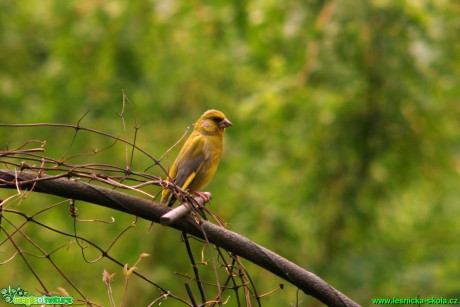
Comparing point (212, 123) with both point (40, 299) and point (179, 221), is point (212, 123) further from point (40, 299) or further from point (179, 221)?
point (40, 299)

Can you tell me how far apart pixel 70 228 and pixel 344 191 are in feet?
12.0

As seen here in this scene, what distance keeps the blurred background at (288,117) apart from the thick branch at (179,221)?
12.7ft

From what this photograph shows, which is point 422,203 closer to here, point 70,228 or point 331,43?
point 331,43

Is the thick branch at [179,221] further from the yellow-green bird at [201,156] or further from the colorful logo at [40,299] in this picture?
the yellow-green bird at [201,156]

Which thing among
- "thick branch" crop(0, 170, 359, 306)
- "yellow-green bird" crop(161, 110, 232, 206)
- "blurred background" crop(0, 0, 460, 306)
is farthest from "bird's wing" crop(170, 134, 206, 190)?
"blurred background" crop(0, 0, 460, 306)

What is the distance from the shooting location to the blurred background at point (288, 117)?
8.45 m

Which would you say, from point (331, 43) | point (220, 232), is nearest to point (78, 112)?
point (331, 43)

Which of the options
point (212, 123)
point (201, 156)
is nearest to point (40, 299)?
point (201, 156)

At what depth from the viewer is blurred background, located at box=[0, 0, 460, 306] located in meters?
8.45

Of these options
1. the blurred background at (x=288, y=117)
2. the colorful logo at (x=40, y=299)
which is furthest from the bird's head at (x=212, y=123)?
the colorful logo at (x=40, y=299)

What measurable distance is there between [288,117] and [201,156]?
3160 millimetres

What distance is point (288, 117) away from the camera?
8.66 meters

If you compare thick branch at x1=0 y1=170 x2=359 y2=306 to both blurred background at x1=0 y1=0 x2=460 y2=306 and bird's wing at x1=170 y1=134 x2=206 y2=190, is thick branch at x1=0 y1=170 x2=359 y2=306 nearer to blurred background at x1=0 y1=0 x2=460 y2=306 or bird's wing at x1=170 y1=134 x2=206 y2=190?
bird's wing at x1=170 y1=134 x2=206 y2=190

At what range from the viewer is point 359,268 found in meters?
8.81
